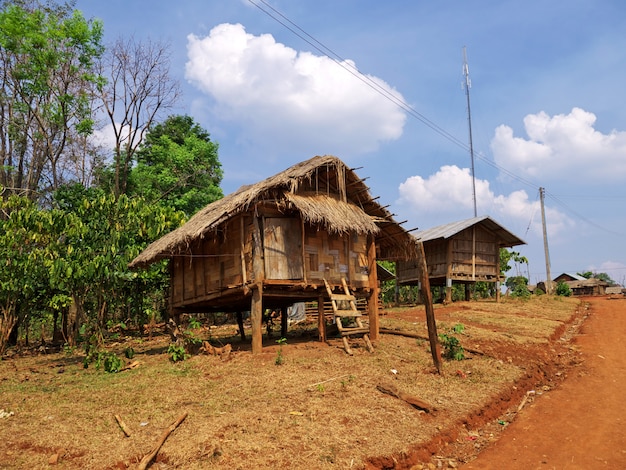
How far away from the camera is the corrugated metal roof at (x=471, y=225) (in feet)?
76.0

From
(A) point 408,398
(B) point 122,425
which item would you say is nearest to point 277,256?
(A) point 408,398

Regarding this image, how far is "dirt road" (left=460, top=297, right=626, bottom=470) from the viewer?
6625 millimetres

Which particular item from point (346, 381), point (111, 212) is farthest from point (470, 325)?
point (111, 212)

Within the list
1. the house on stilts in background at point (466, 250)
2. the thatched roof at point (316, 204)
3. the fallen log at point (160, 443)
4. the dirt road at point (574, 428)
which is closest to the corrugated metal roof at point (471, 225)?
the house on stilts in background at point (466, 250)

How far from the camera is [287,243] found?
39.1 feet

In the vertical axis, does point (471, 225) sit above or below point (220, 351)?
above

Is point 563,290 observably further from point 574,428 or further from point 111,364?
point 111,364

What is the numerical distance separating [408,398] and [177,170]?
20.9 m

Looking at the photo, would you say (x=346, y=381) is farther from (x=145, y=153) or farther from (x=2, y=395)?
(x=145, y=153)

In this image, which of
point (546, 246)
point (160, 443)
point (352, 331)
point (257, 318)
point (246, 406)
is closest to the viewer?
point (160, 443)

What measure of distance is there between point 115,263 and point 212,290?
2487 mm

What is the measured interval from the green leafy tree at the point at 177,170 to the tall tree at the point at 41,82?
377 centimetres

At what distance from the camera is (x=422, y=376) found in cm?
991

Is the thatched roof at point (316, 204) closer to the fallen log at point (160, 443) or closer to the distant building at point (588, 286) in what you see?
the fallen log at point (160, 443)
